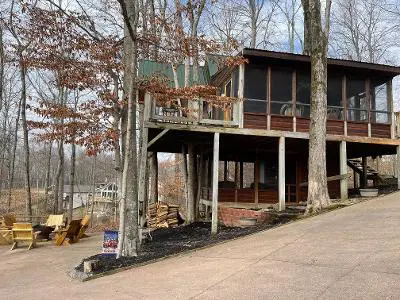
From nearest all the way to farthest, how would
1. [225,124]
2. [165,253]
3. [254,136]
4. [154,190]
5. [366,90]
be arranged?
[165,253] → [225,124] → [254,136] → [366,90] → [154,190]

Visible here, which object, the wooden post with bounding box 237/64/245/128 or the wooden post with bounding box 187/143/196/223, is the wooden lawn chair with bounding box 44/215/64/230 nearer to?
the wooden post with bounding box 187/143/196/223

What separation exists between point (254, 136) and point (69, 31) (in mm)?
7143

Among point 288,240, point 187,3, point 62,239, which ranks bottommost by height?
point 62,239

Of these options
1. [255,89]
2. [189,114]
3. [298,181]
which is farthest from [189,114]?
[298,181]

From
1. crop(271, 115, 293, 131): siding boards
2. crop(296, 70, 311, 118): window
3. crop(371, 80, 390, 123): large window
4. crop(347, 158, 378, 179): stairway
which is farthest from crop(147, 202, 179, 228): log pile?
crop(371, 80, 390, 123): large window

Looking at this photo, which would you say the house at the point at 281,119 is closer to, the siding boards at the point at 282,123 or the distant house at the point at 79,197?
the siding boards at the point at 282,123

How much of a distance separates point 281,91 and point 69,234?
30.7 feet

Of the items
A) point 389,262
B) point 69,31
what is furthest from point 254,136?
point 389,262

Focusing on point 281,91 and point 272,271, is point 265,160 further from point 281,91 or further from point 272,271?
point 272,271

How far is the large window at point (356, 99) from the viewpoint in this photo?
15938mm

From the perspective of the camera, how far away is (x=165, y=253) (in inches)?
388

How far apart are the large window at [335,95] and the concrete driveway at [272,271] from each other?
18.8 feet

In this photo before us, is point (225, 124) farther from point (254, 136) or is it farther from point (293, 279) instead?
point (293, 279)

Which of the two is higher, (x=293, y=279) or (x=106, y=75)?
(x=106, y=75)
